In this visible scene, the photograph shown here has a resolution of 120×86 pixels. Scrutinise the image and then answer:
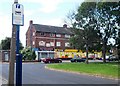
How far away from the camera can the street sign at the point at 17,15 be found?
11.3m

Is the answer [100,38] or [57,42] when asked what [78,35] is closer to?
[100,38]

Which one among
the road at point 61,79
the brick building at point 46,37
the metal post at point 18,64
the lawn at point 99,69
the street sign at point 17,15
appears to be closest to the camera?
the metal post at point 18,64

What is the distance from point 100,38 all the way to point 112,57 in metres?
30.7

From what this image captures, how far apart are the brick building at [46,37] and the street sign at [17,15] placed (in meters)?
72.9

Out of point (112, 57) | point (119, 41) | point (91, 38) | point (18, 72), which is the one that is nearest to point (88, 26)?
point (91, 38)

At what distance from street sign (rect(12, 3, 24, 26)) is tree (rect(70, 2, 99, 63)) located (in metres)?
36.8

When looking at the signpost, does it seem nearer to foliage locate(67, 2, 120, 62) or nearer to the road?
the road

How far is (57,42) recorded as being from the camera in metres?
92.0

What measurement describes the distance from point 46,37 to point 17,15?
77255mm

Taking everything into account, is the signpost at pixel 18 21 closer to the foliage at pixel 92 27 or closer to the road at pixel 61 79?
the road at pixel 61 79

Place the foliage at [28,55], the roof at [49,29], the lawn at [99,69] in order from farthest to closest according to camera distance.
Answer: the roof at [49,29] → the foliage at [28,55] → the lawn at [99,69]

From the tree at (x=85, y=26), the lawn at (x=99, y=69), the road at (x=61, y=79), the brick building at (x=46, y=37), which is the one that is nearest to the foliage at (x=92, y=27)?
the tree at (x=85, y=26)

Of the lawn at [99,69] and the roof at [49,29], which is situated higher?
the roof at [49,29]

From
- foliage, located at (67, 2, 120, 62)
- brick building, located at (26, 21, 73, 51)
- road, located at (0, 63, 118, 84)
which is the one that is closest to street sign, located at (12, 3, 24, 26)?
road, located at (0, 63, 118, 84)
